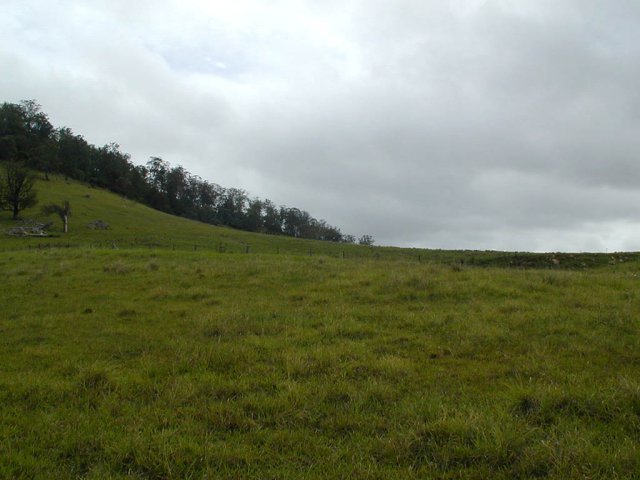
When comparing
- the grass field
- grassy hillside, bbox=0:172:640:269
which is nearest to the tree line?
grassy hillside, bbox=0:172:640:269

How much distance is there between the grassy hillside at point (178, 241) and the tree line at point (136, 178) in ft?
50.6

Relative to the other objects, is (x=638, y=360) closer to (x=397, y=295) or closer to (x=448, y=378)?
(x=448, y=378)

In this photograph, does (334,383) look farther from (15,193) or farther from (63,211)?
(15,193)

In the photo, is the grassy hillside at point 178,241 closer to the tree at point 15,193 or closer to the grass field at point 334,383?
the tree at point 15,193

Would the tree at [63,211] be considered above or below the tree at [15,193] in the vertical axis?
below

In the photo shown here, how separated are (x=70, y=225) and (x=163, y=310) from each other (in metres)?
61.2

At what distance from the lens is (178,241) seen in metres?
55.9

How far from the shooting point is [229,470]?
490 centimetres

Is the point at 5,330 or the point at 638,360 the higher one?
the point at 638,360

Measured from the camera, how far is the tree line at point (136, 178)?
109625 mm

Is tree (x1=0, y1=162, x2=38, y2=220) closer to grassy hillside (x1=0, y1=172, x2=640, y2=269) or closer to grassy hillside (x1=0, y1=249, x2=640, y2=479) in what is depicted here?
grassy hillside (x1=0, y1=172, x2=640, y2=269)

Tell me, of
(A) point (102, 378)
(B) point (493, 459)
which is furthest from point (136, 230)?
(B) point (493, 459)

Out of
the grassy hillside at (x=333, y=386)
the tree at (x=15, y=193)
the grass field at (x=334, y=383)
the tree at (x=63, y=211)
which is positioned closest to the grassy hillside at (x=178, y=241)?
the tree at (x=63, y=211)

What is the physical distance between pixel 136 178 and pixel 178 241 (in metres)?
90.5
